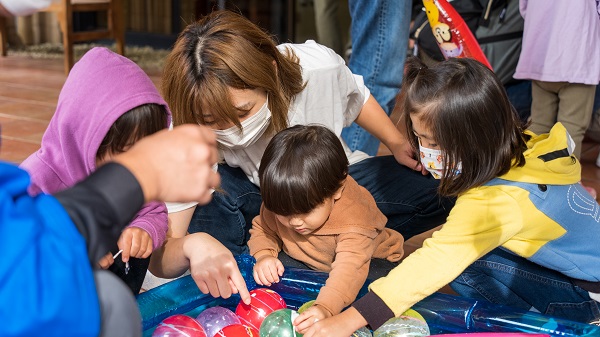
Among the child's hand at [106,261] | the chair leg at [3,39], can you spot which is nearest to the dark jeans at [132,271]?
the child's hand at [106,261]

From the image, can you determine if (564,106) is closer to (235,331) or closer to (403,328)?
(403,328)

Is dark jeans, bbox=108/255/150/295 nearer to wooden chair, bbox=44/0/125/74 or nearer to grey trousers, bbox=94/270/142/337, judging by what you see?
grey trousers, bbox=94/270/142/337

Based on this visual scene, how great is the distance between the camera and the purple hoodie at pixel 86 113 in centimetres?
149

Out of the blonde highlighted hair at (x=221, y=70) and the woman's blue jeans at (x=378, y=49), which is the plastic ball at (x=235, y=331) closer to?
the blonde highlighted hair at (x=221, y=70)

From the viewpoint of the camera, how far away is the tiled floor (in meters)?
3.33

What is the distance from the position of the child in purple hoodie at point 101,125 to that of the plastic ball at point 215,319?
19cm

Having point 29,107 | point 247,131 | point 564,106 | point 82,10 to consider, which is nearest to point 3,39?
point 82,10

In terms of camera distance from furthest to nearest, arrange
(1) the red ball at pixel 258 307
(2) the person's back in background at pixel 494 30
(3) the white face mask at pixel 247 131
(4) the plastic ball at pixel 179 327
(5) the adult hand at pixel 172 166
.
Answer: (2) the person's back in background at pixel 494 30 → (3) the white face mask at pixel 247 131 → (1) the red ball at pixel 258 307 → (4) the plastic ball at pixel 179 327 → (5) the adult hand at pixel 172 166

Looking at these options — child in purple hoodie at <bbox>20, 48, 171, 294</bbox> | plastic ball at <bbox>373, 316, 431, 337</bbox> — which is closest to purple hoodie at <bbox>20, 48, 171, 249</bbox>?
child in purple hoodie at <bbox>20, 48, 171, 294</bbox>

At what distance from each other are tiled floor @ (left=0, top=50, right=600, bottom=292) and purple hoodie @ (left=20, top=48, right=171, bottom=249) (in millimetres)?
1070

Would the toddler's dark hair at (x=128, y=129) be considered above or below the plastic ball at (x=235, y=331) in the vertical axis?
above

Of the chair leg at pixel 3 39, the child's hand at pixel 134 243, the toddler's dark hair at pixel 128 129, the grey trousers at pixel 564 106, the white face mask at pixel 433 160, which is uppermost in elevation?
the toddler's dark hair at pixel 128 129

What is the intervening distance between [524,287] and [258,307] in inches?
25.3

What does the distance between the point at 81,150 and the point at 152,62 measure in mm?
4610
